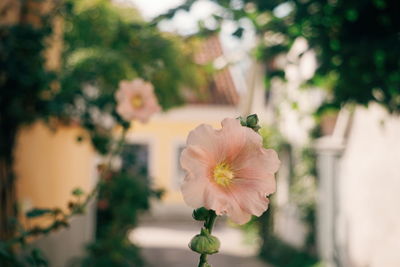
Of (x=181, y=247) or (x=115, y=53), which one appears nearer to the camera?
(x=115, y=53)

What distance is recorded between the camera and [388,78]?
3670 millimetres

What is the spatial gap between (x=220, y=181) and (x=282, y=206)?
36.6 feet

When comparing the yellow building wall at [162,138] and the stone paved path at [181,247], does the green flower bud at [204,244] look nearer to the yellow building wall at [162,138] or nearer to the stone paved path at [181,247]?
the stone paved path at [181,247]

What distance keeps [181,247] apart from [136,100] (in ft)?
30.7

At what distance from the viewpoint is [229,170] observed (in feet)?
3.50

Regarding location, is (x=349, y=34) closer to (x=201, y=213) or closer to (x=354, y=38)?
(x=354, y=38)

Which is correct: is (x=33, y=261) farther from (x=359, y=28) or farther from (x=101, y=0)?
(x=101, y=0)

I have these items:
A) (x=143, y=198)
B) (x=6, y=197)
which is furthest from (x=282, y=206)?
(x=6, y=197)

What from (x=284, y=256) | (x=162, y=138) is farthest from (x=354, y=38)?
(x=162, y=138)

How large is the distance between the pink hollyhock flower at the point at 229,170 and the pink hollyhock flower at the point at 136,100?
59.2 inches

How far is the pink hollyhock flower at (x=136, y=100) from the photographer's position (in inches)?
99.6

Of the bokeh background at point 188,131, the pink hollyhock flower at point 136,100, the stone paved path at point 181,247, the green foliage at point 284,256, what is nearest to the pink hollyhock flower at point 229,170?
the bokeh background at point 188,131

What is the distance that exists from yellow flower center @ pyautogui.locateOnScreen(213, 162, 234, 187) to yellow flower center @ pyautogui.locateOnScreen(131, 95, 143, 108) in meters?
1.56

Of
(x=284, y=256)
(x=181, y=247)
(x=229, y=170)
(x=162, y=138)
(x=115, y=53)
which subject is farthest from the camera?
(x=162, y=138)
